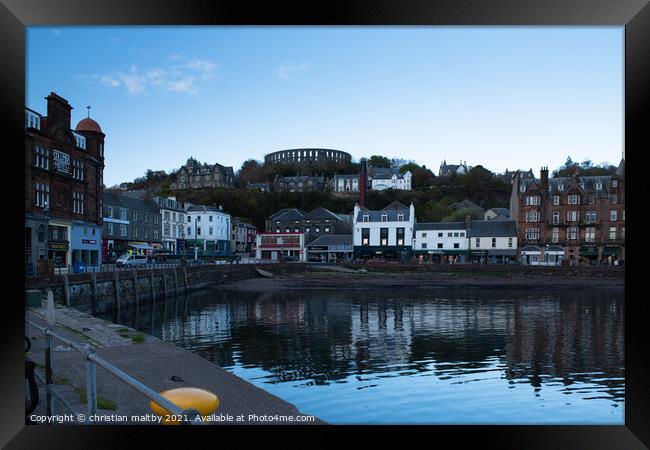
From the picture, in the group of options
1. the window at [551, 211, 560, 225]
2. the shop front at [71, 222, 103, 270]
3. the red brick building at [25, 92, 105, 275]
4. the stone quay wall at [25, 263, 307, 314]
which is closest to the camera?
the stone quay wall at [25, 263, 307, 314]

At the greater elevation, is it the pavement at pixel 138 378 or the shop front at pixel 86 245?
the shop front at pixel 86 245

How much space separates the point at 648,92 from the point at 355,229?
174 ft

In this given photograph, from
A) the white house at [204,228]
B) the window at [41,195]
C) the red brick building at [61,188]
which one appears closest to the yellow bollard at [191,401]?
the red brick building at [61,188]

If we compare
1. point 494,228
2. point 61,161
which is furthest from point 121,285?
point 494,228

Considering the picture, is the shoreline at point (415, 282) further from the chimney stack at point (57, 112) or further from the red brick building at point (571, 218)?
the chimney stack at point (57, 112)

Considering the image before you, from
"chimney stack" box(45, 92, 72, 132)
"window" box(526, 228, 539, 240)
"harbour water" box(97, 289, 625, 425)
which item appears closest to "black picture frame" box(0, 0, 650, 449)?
"harbour water" box(97, 289, 625, 425)

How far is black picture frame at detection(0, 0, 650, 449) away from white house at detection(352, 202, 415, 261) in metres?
50.9

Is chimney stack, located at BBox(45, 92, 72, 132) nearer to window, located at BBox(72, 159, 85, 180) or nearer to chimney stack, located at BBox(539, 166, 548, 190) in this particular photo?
window, located at BBox(72, 159, 85, 180)

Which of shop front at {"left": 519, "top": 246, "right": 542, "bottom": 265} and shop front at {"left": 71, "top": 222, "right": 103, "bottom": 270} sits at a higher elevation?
shop front at {"left": 71, "top": 222, "right": 103, "bottom": 270}

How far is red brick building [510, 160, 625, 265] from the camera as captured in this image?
155ft

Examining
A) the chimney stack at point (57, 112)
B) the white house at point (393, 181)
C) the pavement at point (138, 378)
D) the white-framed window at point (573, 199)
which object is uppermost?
the white house at point (393, 181)

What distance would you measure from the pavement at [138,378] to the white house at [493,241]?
4648cm

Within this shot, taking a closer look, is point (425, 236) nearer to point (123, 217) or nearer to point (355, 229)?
point (355, 229)

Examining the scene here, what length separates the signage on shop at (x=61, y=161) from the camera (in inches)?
948
